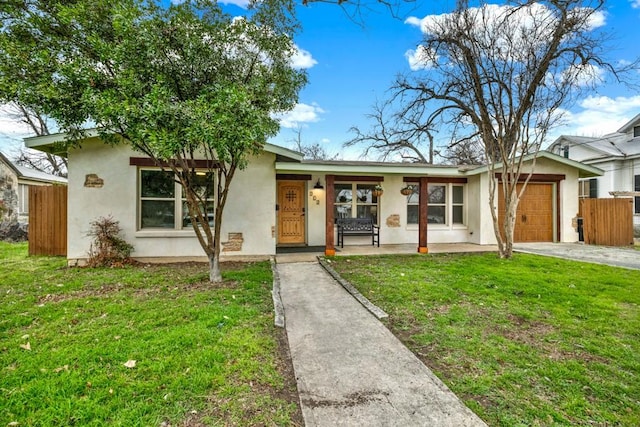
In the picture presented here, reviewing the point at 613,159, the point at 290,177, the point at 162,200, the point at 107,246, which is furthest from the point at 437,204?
the point at 613,159

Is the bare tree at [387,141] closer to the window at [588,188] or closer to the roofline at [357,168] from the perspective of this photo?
the window at [588,188]

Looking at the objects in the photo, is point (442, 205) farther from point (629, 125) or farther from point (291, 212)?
point (629, 125)

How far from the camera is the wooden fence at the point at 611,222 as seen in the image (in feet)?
32.9

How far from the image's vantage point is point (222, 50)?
5.39m

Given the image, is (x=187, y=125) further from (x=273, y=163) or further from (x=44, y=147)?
(x=44, y=147)

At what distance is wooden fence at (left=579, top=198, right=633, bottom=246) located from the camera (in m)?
10.0

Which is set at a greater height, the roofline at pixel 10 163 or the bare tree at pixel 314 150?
the bare tree at pixel 314 150

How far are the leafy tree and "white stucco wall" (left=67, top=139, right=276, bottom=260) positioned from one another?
221 cm

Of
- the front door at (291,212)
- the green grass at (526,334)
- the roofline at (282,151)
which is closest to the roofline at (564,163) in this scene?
the green grass at (526,334)

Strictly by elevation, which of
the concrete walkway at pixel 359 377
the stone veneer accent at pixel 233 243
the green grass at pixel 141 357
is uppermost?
the stone veneer accent at pixel 233 243

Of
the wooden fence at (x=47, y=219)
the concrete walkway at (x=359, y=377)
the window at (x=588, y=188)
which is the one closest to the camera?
the concrete walkway at (x=359, y=377)

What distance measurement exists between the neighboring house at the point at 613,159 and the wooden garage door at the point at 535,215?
6549mm

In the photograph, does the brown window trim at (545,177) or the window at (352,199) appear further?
the brown window trim at (545,177)

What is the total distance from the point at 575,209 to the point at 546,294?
8.07 meters
